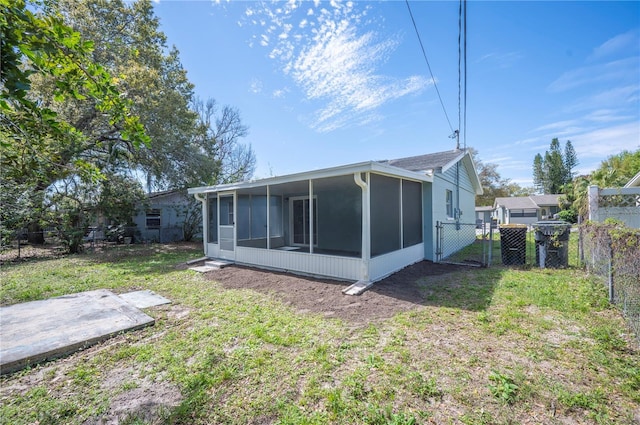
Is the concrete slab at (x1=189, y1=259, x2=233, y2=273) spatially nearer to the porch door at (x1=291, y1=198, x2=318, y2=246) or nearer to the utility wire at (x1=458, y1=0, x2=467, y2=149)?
the porch door at (x1=291, y1=198, x2=318, y2=246)

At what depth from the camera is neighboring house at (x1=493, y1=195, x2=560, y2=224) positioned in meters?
29.6

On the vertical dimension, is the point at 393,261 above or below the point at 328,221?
below

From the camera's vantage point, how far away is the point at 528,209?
1168 inches

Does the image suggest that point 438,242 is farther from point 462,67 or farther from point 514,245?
point 462,67

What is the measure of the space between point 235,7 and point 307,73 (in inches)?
134

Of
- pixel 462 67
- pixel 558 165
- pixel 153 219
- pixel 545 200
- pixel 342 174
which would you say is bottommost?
pixel 153 219

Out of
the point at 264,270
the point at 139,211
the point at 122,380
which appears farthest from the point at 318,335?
the point at 139,211

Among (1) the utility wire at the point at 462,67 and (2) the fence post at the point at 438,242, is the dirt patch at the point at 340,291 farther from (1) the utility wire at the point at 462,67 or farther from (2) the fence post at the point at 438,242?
(1) the utility wire at the point at 462,67

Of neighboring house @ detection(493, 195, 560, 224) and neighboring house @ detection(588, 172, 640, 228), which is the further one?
neighboring house @ detection(493, 195, 560, 224)

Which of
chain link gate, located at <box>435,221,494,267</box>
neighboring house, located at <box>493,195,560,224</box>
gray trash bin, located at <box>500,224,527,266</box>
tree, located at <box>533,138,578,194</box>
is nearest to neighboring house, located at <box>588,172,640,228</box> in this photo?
gray trash bin, located at <box>500,224,527,266</box>

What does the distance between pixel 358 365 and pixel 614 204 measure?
8.52 m

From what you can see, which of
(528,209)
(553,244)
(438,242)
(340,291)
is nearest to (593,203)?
(553,244)

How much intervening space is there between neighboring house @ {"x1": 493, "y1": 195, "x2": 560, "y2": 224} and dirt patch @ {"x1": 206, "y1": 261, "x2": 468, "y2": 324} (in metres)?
29.0

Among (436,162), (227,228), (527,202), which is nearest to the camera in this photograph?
(227,228)
